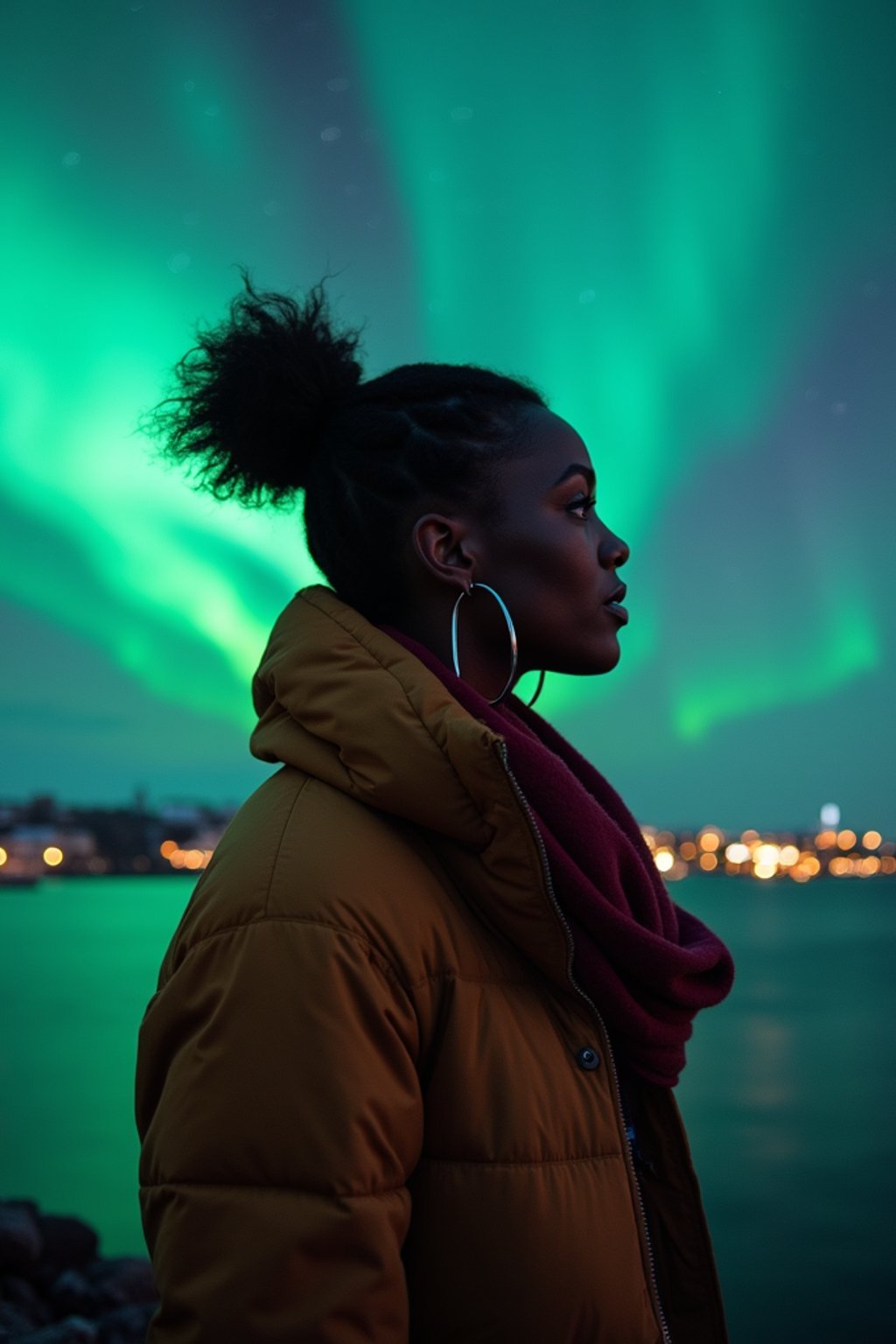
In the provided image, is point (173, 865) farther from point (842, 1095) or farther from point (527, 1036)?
point (527, 1036)

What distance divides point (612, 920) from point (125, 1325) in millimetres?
4955

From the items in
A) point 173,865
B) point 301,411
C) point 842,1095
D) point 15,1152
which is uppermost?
point 173,865

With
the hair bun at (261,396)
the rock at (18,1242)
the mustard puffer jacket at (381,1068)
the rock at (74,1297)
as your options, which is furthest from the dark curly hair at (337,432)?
the rock at (18,1242)

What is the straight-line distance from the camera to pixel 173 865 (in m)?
81.6

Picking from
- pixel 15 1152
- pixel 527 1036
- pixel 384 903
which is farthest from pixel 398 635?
pixel 15 1152

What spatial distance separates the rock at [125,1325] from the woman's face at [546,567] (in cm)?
474

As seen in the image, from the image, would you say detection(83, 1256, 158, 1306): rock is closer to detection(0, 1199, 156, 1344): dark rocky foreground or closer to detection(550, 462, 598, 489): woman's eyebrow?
detection(0, 1199, 156, 1344): dark rocky foreground

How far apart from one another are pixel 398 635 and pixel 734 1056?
15.6 metres

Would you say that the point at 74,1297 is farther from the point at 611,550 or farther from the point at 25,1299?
the point at 611,550

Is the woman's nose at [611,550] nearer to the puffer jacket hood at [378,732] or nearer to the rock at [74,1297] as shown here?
the puffer jacket hood at [378,732]

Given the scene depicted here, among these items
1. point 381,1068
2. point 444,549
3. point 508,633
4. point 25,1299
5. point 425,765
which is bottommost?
point 25,1299

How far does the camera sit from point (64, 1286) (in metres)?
5.73

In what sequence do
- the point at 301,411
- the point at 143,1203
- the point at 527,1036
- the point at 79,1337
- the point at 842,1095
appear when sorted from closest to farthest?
the point at 143,1203 → the point at 527,1036 → the point at 301,411 → the point at 79,1337 → the point at 842,1095

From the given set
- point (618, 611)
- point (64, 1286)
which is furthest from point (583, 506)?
point (64, 1286)
